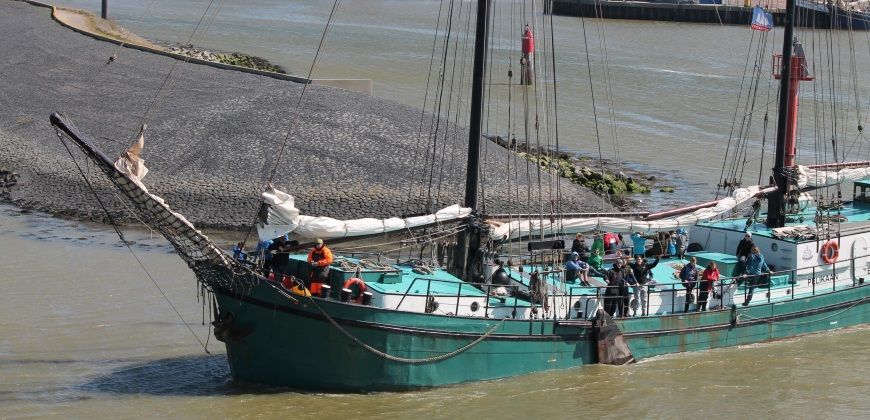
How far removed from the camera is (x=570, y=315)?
2384 centimetres

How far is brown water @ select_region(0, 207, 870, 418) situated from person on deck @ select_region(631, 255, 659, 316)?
1.20 m

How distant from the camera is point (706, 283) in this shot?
82.1 ft

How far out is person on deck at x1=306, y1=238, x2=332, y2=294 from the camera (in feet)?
71.9

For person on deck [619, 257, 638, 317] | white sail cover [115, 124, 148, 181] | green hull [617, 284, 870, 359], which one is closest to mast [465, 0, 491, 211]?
person on deck [619, 257, 638, 317]

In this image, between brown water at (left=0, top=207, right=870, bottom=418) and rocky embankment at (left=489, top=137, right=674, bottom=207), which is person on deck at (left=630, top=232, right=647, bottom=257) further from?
rocky embankment at (left=489, top=137, right=674, bottom=207)

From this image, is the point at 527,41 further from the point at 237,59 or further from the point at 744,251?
the point at 237,59

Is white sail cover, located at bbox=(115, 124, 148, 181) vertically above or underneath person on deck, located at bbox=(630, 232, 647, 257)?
above

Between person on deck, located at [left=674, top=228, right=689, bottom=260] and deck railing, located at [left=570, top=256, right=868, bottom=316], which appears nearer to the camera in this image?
deck railing, located at [left=570, top=256, right=868, bottom=316]

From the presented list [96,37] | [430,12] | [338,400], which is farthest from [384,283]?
[430,12]

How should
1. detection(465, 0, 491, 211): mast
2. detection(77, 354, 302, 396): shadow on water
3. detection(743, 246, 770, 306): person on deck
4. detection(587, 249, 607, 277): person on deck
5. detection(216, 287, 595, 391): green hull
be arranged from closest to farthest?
detection(216, 287, 595, 391): green hull < detection(77, 354, 302, 396): shadow on water < detection(465, 0, 491, 211): mast < detection(587, 249, 607, 277): person on deck < detection(743, 246, 770, 306): person on deck

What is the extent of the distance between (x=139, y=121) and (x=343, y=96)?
7801 millimetres

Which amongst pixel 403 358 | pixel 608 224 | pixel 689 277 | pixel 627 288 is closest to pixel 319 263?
pixel 403 358

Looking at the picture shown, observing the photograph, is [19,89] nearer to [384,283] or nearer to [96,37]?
[96,37]

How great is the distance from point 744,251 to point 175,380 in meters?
12.4
